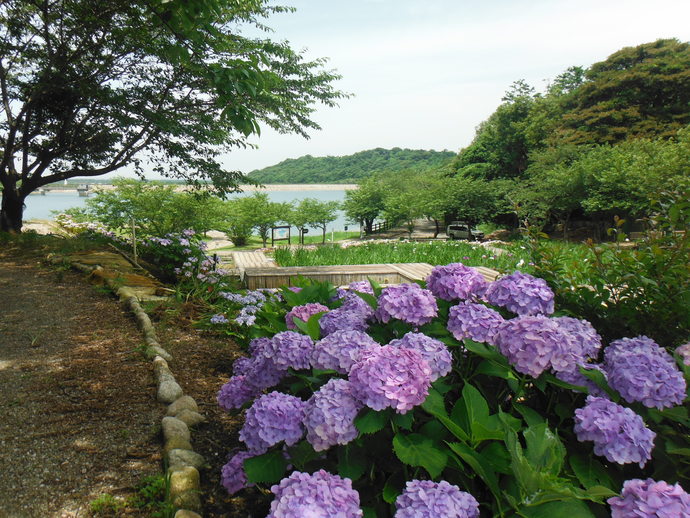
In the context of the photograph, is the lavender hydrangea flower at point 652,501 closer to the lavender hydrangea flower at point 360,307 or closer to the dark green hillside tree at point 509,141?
the lavender hydrangea flower at point 360,307

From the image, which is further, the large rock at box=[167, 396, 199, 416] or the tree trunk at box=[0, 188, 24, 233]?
the tree trunk at box=[0, 188, 24, 233]

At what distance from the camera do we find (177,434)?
87.8 inches

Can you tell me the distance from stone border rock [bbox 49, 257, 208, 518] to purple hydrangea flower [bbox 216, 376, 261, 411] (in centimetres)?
38

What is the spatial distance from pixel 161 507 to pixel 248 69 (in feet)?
9.49

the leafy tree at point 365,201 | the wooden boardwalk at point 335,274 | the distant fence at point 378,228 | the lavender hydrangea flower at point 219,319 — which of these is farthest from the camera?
the distant fence at point 378,228

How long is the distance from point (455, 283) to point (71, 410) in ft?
7.49

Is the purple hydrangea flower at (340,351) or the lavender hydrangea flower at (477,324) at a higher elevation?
the lavender hydrangea flower at (477,324)

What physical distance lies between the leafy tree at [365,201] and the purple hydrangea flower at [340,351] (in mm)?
32844

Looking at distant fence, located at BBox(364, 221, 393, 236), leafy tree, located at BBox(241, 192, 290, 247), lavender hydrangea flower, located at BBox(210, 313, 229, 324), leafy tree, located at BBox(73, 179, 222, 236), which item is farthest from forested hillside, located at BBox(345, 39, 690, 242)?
lavender hydrangea flower, located at BBox(210, 313, 229, 324)

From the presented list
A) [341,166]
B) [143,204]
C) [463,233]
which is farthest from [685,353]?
[341,166]

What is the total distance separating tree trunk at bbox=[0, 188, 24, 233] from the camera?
964cm

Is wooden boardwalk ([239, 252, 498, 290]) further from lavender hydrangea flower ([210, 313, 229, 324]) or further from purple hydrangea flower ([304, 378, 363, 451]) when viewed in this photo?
purple hydrangea flower ([304, 378, 363, 451])

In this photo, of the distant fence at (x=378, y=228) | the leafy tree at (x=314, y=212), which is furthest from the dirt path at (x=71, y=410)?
the distant fence at (x=378, y=228)

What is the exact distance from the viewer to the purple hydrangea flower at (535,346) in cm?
135
